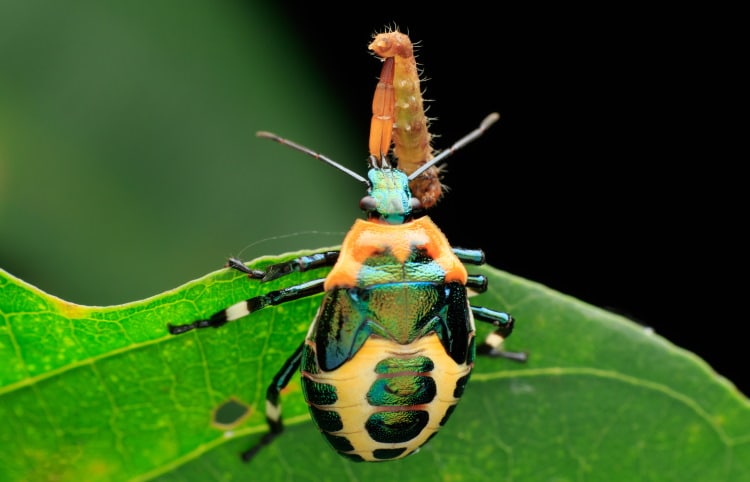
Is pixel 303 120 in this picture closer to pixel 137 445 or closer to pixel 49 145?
pixel 49 145

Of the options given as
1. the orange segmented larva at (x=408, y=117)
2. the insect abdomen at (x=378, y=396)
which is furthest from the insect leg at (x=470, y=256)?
the insect abdomen at (x=378, y=396)

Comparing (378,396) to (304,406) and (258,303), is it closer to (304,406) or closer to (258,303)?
(304,406)

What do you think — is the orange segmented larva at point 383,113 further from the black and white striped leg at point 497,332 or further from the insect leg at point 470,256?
the black and white striped leg at point 497,332

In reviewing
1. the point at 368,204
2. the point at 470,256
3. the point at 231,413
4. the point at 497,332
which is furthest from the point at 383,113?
the point at 231,413

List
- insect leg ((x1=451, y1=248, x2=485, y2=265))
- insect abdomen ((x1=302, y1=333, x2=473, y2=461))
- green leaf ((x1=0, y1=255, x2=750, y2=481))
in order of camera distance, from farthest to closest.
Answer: insect leg ((x1=451, y1=248, x2=485, y2=265)) < insect abdomen ((x1=302, y1=333, x2=473, y2=461)) < green leaf ((x1=0, y1=255, x2=750, y2=481))

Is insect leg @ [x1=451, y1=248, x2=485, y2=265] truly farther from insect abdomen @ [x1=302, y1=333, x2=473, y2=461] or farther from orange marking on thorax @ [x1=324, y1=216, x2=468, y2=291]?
insect abdomen @ [x1=302, y1=333, x2=473, y2=461]

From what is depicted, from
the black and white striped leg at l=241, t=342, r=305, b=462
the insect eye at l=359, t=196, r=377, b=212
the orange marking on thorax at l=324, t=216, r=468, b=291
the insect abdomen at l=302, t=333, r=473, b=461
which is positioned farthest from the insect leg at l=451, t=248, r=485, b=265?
the black and white striped leg at l=241, t=342, r=305, b=462

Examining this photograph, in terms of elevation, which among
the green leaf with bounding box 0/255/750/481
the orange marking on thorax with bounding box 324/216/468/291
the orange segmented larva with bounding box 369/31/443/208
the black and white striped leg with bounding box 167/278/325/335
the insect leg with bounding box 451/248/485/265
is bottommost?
the green leaf with bounding box 0/255/750/481

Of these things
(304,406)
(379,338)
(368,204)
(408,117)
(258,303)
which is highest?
(408,117)
